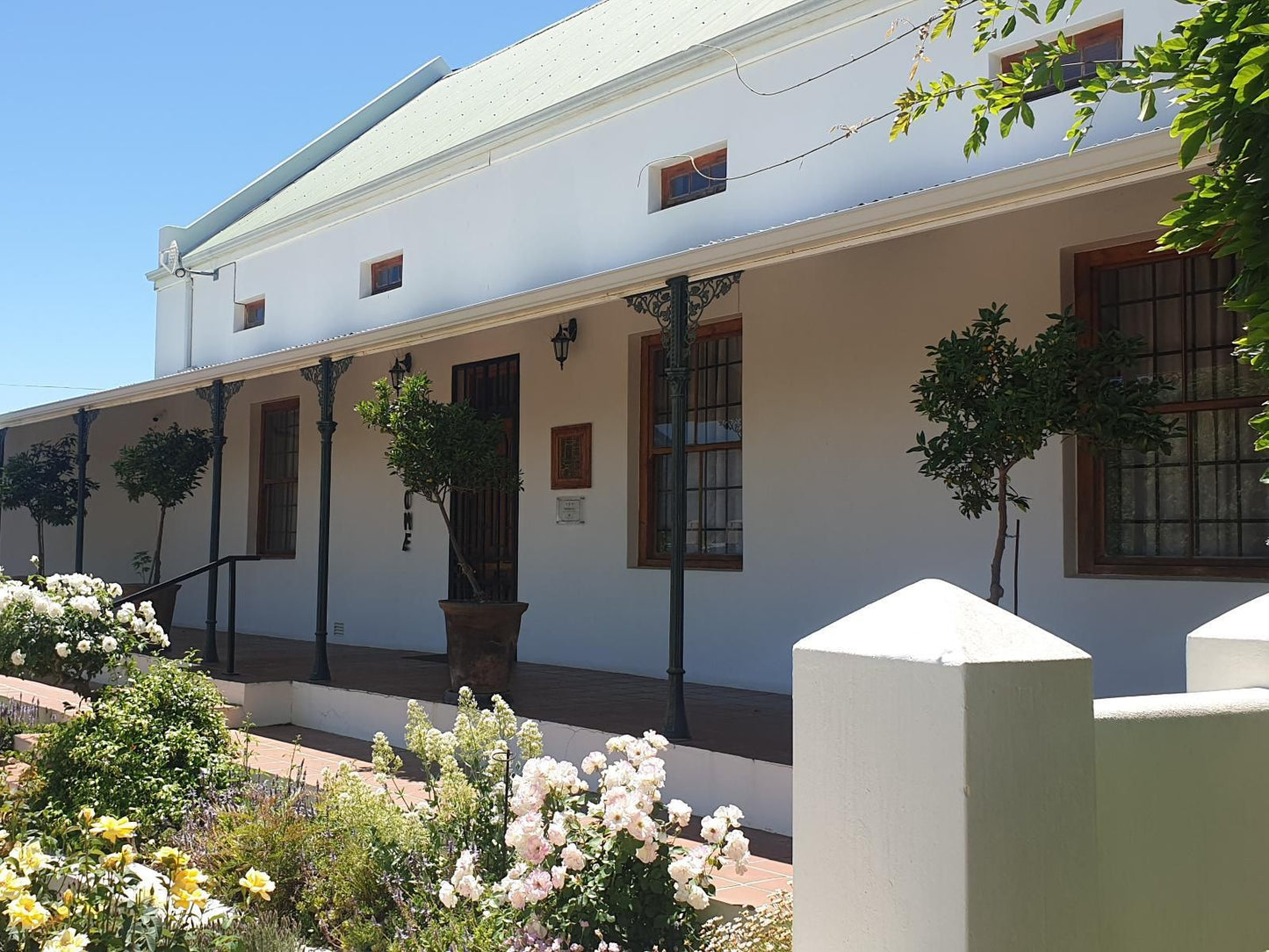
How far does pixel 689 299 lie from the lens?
672 centimetres

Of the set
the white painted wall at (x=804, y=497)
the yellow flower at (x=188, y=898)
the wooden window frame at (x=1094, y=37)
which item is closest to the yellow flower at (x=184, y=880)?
the yellow flower at (x=188, y=898)

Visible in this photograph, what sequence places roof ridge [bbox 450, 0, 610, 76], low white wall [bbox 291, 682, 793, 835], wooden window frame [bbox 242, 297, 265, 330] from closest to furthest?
1. low white wall [bbox 291, 682, 793, 835]
2. roof ridge [bbox 450, 0, 610, 76]
3. wooden window frame [bbox 242, 297, 265, 330]

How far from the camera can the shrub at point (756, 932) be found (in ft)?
10.5

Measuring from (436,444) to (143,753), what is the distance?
10.1ft

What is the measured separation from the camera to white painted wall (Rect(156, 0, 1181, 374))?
8.05 metres

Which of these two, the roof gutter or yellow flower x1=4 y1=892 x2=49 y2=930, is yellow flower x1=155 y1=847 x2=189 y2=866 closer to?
yellow flower x1=4 y1=892 x2=49 y2=930

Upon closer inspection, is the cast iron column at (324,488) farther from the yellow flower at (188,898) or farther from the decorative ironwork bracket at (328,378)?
the yellow flower at (188,898)

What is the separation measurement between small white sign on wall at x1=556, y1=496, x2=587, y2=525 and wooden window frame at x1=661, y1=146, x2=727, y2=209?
2.50m

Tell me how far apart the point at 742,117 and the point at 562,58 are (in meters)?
4.08

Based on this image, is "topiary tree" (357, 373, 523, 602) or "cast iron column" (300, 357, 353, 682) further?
Result: "cast iron column" (300, 357, 353, 682)

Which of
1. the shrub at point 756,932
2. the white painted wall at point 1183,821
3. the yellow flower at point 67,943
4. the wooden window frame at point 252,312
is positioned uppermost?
the wooden window frame at point 252,312

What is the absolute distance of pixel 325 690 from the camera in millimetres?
8758

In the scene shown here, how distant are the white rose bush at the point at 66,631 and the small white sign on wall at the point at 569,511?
3.81 m

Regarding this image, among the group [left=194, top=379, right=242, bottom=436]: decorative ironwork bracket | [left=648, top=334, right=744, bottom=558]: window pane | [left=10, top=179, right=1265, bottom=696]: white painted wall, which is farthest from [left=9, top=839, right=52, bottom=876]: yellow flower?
[left=194, top=379, right=242, bottom=436]: decorative ironwork bracket
